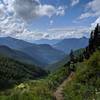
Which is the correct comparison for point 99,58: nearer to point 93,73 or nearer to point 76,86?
point 93,73

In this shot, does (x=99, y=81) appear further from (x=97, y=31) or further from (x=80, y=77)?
(x=97, y=31)

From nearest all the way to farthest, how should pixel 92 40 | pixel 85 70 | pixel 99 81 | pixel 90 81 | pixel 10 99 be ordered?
pixel 10 99 → pixel 99 81 → pixel 90 81 → pixel 85 70 → pixel 92 40

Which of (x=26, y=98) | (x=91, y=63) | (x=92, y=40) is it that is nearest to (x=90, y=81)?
→ (x=91, y=63)

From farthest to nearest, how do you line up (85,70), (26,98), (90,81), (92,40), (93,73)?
(92,40) → (85,70) → (93,73) → (90,81) → (26,98)

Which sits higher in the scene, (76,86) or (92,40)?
(92,40)

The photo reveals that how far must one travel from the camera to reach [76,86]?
2031 inches

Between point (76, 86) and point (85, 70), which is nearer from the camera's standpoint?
point (76, 86)

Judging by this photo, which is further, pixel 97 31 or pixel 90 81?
pixel 97 31

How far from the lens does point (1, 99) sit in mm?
12750

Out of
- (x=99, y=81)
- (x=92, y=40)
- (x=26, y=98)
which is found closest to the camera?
(x=26, y=98)

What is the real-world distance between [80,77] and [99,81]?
9.45 meters

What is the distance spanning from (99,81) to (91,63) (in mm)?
15879

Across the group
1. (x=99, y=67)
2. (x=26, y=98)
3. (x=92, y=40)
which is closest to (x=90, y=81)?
(x=99, y=67)

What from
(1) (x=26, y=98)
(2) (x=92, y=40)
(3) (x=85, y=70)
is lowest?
(1) (x=26, y=98)
